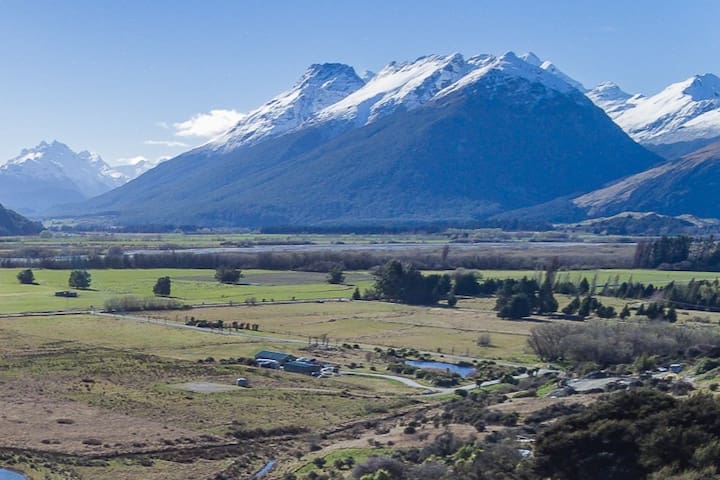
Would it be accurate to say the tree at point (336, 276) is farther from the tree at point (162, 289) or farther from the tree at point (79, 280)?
the tree at point (79, 280)

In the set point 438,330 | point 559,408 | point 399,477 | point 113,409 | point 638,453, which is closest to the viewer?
point 638,453

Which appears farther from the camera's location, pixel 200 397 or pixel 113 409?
pixel 200 397

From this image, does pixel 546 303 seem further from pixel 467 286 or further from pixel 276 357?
pixel 276 357

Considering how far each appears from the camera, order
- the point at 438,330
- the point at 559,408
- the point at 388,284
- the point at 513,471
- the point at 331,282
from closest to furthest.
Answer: the point at 513,471, the point at 559,408, the point at 438,330, the point at 388,284, the point at 331,282

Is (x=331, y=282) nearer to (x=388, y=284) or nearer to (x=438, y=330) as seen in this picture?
(x=388, y=284)

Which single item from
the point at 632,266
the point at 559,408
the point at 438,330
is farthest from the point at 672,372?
the point at 632,266

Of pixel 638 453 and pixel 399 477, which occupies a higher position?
pixel 638 453

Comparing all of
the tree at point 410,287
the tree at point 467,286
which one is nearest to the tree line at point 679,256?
the tree at point 467,286
